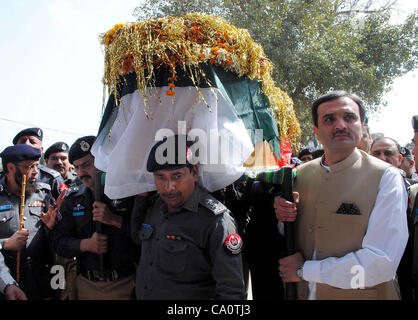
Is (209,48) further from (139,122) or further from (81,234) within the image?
(81,234)

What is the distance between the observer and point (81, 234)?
8.86 feet

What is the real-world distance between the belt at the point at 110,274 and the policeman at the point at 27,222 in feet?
2.08

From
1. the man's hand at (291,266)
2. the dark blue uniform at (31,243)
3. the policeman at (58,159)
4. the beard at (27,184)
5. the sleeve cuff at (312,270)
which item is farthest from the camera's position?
the policeman at (58,159)

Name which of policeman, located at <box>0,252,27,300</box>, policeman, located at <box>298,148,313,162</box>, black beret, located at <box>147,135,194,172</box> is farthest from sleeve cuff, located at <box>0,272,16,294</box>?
policeman, located at <box>298,148,313,162</box>

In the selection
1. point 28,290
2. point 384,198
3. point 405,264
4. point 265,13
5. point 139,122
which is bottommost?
point 28,290

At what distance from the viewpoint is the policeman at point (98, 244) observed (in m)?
2.52

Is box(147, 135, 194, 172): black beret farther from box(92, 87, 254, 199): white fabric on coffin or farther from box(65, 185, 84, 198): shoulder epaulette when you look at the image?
box(65, 185, 84, 198): shoulder epaulette

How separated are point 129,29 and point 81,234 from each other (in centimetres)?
168

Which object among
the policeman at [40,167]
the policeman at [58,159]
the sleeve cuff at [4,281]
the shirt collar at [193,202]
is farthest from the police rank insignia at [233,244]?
the policeman at [58,159]

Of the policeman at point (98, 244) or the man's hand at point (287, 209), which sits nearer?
the man's hand at point (287, 209)

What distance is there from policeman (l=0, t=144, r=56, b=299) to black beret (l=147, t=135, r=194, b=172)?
4.36ft

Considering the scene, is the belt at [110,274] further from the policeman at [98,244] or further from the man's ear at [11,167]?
the man's ear at [11,167]

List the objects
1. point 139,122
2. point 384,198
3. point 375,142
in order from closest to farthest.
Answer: point 384,198 < point 139,122 < point 375,142
